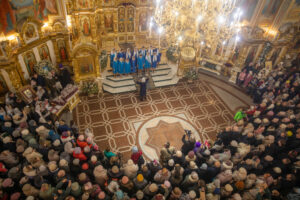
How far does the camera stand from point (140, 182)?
6.45m

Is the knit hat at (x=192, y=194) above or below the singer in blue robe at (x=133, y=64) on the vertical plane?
below

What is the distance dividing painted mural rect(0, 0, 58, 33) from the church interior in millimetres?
47

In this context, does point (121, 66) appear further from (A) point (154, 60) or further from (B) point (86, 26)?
(B) point (86, 26)

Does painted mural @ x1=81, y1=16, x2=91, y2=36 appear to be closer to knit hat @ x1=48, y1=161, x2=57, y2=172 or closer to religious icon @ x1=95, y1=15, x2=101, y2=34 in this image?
religious icon @ x1=95, y1=15, x2=101, y2=34

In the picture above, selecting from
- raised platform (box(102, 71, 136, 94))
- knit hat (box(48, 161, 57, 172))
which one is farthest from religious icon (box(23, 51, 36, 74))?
knit hat (box(48, 161, 57, 172))

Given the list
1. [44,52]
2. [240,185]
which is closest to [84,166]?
[240,185]

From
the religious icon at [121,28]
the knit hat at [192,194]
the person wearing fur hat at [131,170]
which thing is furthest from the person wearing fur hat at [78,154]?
the religious icon at [121,28]

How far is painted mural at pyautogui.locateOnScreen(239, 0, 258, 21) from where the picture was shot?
1228 centimetres

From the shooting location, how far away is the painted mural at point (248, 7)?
40.3 feet

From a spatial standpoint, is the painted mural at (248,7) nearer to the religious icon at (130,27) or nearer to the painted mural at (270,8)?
the painted mural at (270,8)

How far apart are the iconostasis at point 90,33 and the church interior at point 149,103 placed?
61mm

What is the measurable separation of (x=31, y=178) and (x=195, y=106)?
8.93 metres

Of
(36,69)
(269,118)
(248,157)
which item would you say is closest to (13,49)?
(36,69)

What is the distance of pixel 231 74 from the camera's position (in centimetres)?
1452
